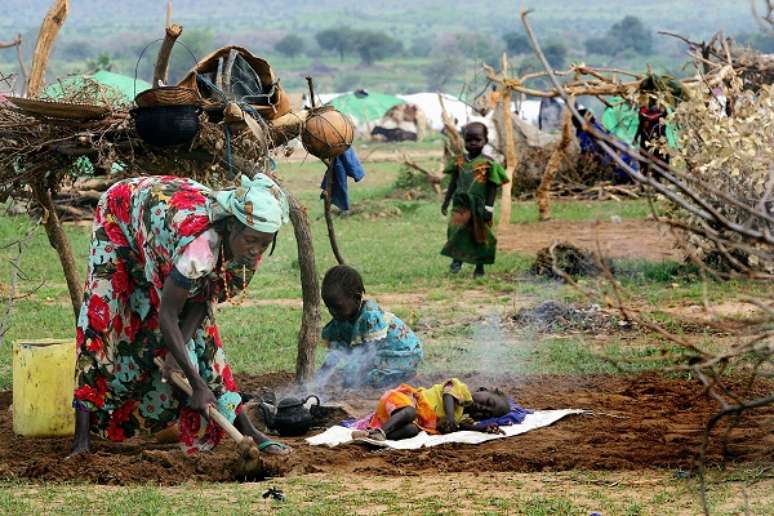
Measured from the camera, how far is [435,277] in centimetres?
1235

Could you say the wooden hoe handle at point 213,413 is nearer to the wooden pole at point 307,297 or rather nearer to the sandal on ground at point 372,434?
the sandal on ground at point 372,434

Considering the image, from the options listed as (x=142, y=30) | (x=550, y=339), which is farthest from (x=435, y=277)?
(x=142, y=30)

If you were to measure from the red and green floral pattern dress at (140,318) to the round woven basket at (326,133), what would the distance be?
1511 millimetres

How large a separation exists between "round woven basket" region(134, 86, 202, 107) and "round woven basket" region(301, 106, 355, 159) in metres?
0.75

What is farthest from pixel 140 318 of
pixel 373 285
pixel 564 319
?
pixel 373 285

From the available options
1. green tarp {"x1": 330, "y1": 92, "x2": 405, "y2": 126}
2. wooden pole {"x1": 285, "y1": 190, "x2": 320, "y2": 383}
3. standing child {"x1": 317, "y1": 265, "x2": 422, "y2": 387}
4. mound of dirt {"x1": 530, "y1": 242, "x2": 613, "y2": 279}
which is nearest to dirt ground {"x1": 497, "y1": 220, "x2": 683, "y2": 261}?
mound of dirt {"x1": 530, "y1": 242, "x2": 613, "y2": 279}

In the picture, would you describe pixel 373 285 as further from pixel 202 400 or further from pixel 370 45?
pixel 370 45

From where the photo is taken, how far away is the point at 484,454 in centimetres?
603

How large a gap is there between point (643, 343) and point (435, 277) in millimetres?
3644

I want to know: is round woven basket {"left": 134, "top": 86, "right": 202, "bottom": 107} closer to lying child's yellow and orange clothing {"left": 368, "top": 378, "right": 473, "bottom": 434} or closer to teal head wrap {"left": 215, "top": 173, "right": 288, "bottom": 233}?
teal head wrap {"left": 215, "top": 173, "right": 288, "bottom": 233}

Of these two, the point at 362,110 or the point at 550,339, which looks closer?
the point at 550,339

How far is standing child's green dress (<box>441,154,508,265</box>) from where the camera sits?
1222 cm

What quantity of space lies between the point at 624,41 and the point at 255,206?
354ft

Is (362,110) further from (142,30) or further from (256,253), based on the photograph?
(142,30)
